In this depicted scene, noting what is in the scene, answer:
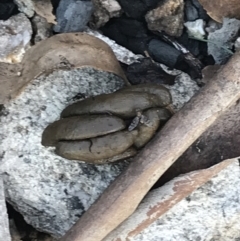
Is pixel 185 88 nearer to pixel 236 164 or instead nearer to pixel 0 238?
pixel 236 164

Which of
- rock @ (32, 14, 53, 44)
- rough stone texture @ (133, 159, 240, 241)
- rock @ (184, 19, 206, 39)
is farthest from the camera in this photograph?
rock @ (184, 19, 206, 39)

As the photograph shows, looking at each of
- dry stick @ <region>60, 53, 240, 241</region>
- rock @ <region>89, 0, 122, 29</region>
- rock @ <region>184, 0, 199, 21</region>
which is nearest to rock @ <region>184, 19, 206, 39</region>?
rock @ <region>184, 0, 199, 21</region>

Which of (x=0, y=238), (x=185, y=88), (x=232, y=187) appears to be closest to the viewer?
(x=0, y=238)

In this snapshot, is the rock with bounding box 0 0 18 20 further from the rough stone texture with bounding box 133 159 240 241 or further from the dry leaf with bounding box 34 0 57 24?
the rough stone texture with bounding box 133 159 240 241

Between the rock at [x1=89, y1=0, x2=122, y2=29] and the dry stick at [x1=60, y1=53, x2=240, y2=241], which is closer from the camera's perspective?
the dry stick at [x1=60, y1=53, x2=240, y2=241]

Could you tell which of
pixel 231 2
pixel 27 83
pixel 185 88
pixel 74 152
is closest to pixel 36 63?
pixel 27 83

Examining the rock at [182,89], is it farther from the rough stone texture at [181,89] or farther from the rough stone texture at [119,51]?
the rough stone texture at [119,51]

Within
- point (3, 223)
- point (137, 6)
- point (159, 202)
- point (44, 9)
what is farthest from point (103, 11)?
point (3, 223)
